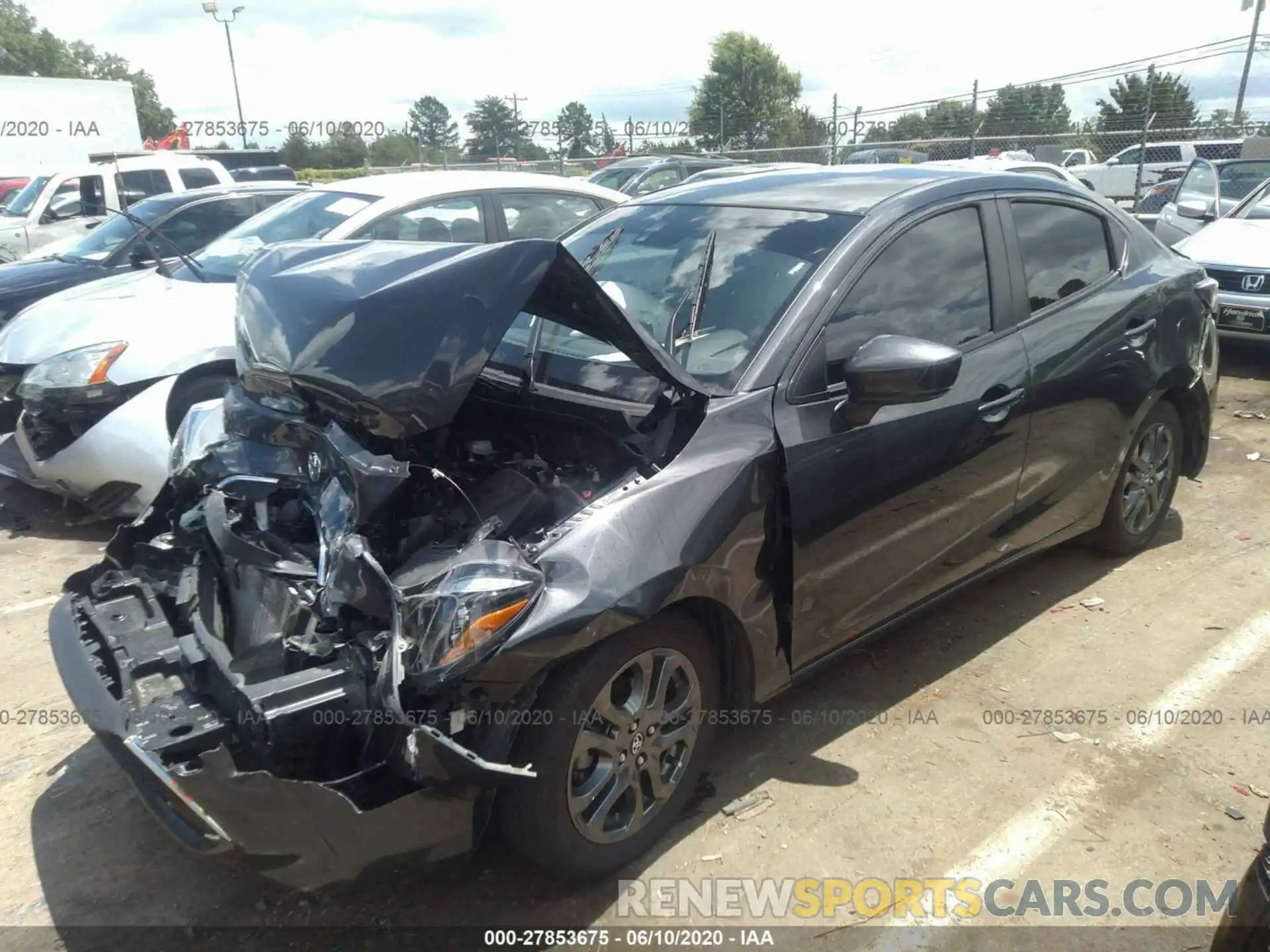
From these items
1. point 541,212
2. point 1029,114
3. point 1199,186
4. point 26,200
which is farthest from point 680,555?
point 1029,114

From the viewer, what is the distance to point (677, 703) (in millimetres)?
2666

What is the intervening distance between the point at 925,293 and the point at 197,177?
1102cm

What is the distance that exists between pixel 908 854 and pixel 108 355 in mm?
4552

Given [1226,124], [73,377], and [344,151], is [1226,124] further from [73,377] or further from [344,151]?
[344,151]

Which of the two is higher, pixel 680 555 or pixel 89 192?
Result: pixel 89 192

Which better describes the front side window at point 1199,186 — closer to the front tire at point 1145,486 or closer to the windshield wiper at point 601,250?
the front tire at point 1145,486

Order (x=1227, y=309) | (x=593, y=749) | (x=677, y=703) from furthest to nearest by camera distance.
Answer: (x=1227, y=309)
(x=677, y=703)
(x=593, y=749)

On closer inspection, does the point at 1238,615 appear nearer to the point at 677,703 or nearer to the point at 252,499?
the point at 677,703

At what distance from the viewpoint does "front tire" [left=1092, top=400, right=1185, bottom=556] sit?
432cm

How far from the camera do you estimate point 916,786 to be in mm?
3051

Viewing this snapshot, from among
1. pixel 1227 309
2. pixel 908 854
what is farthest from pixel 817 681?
pixel 1227 309

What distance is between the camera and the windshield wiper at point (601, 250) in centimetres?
362

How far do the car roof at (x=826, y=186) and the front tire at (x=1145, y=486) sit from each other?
1202 mm
